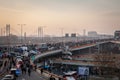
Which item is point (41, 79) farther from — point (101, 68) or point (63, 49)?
point (63, 49)

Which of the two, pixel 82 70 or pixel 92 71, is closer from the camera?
pixel 82 70

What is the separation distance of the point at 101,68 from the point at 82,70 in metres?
20.1

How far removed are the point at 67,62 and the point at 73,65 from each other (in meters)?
2.46

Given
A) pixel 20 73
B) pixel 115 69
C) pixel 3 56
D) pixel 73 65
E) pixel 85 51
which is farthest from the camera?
pixel 85 51

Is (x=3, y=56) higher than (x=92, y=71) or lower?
higher

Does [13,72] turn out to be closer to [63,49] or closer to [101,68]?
[101,68]

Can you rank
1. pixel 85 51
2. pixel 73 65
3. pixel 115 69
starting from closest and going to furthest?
pixel 115 69 < pixel 73 65 < pixel 85 51

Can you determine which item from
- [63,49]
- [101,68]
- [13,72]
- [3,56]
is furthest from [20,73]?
[63,49]

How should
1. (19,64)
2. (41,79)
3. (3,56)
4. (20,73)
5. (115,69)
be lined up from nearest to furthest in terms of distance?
1. (41,79)
2. (20,73)
3. (19,64)
4. (3,56)
5. (115,69)

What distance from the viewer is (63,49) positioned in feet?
310

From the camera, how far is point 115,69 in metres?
53.6

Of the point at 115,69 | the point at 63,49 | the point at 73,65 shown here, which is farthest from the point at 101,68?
the point at 63,49

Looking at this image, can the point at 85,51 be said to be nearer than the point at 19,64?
No

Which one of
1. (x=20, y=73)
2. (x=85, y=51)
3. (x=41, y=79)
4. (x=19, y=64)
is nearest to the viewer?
(x=41, y=79)
